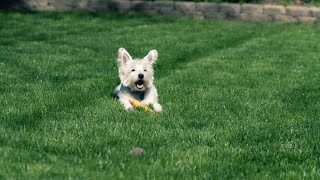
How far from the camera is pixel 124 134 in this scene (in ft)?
25.7

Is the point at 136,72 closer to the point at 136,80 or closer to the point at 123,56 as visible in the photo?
the point at 136,80

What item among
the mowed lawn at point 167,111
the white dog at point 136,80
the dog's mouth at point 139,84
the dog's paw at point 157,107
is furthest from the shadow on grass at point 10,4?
the dog's paw at point 157,107

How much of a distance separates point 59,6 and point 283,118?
19384 mm

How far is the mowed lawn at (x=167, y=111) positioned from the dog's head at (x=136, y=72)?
1.45 ft

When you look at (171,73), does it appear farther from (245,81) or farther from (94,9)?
(94,9)

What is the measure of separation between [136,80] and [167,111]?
0.73m

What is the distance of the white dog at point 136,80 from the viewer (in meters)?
9.56

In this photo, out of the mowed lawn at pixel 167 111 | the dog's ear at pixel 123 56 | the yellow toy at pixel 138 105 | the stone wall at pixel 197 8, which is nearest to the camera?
the mowed lawn at pixel 167 111

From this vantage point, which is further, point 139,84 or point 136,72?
point 139,84

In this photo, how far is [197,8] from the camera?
25281 mm

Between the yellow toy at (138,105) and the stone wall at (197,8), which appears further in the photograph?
the stone wall at (197,8)

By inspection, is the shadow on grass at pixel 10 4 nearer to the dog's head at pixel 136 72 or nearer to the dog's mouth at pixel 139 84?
the dog's head at pixel 136 72

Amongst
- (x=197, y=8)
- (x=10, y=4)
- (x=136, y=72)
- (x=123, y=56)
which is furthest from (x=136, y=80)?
(x=10, y=4)

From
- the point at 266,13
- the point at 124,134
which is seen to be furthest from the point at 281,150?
the point at 266,13
